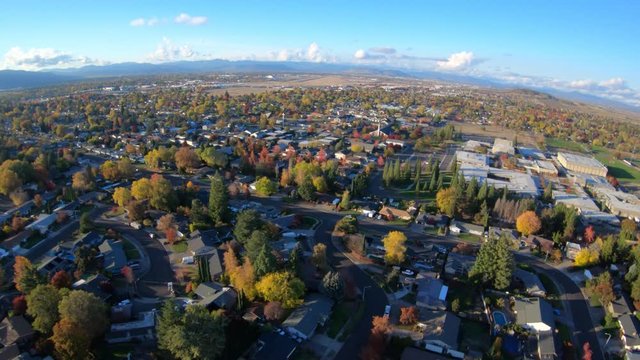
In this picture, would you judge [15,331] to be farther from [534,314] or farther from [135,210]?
[534,314]

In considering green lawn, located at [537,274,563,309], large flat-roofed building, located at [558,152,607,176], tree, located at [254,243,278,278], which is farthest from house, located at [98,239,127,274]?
large flat-roofed building, located at [558,152,607,176]

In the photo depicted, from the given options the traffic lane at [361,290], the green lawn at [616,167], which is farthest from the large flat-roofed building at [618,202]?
the traffic lane at [361,290]

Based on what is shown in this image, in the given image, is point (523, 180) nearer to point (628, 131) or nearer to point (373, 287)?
point (373, 287)

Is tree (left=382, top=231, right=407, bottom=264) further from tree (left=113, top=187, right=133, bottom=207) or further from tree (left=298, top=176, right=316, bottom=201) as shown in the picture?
tree (left=113, top=187, right=133, bottom=207)

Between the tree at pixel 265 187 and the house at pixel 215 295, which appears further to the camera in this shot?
the tree at pixel 265 187

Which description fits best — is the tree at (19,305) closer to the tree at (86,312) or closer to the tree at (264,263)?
the tree at (86,312)

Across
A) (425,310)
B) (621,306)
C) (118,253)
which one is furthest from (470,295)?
(118,253)

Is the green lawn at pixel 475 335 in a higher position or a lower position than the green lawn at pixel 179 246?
lower
